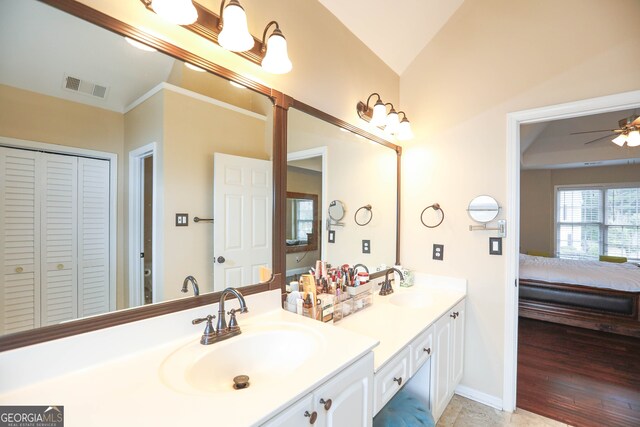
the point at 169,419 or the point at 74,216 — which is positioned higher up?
the point at 74,216

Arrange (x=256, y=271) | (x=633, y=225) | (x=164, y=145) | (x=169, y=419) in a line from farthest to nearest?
(x=633, y=225) < (x=256, y=271) < (x=164, y=145) < (x=169, y=419)

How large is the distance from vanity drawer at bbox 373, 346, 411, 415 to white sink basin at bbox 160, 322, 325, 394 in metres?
0.34

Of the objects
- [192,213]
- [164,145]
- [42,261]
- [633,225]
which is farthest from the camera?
Answer: [633,225]

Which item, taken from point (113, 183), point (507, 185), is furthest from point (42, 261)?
point (507, 185)

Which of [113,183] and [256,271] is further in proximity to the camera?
[256,271]

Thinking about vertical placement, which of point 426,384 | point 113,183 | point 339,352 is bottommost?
point 426,384

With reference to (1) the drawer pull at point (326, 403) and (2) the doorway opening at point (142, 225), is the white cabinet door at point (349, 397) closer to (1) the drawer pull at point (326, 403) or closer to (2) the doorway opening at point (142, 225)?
(1) the drawer pull at point (326, 403)

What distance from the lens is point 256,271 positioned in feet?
4.67

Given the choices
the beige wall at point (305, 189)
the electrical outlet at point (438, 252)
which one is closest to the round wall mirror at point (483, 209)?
the electrical outlet at point (438, 252)

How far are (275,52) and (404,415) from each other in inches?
73.3

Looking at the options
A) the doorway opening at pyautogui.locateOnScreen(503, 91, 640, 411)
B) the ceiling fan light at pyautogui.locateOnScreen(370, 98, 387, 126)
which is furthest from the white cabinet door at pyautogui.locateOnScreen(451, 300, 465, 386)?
the ceiling fan light at pyautogui.locateOnScreen(370, 98, 387, 126)

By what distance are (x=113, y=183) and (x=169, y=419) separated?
758 mm

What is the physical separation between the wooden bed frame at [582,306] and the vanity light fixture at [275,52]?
13.7 ft

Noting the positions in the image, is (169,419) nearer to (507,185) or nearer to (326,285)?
(326,285)
